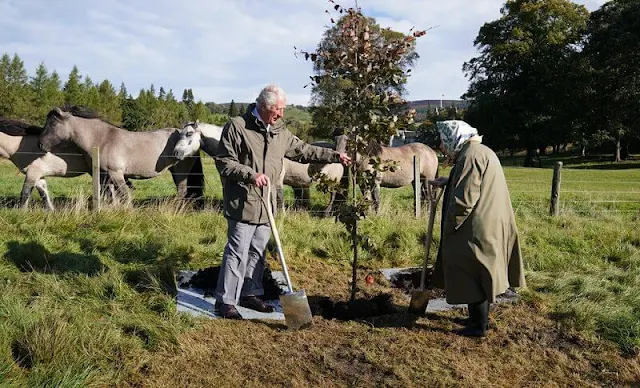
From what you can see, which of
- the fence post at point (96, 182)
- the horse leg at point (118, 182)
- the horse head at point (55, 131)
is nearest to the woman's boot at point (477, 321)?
the fence post at point (96, 182)

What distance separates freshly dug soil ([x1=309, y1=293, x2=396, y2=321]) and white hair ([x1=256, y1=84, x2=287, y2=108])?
6.80 ft

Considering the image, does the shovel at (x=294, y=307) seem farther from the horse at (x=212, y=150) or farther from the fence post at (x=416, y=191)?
the fence post at (x=416, y=191)

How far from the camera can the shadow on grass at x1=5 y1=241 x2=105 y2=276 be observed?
618cm

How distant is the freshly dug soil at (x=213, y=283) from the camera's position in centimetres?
573

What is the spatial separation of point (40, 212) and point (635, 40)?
2977 centimetres

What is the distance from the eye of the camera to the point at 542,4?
3566 centimetres

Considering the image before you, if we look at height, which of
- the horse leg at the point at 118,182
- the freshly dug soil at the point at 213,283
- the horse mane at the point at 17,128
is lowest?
the freshly dug soil at the point at 213,283

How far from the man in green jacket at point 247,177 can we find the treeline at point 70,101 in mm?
36648

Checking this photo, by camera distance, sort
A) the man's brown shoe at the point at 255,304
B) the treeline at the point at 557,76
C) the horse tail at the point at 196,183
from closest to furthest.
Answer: the man's brown shoe at the point at 255,304 → the horse tail at the point at 196,183 → the treeline at the point at 557,76

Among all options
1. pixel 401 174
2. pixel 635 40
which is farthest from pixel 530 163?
pixel 401 174

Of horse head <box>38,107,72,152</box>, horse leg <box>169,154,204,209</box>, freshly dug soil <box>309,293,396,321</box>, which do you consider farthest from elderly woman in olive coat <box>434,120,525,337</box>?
horse head <box>38,107,72,152</box>

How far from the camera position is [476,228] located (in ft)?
14.1

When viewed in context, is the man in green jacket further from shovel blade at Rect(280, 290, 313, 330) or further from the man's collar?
shovel blade at Rect(280, 290, 313, 330)

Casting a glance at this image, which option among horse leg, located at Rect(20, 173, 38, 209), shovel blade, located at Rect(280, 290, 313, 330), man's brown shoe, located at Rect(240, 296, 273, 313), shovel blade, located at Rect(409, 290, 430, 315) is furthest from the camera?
horse leg, located at Rect(20, 173, 38, 209)
